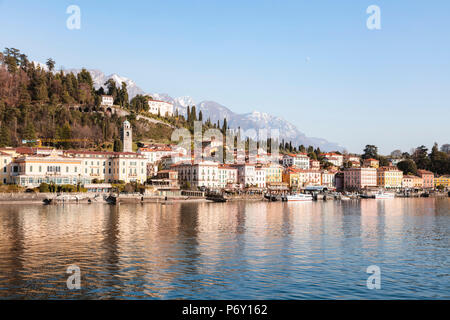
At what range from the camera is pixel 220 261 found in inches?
819

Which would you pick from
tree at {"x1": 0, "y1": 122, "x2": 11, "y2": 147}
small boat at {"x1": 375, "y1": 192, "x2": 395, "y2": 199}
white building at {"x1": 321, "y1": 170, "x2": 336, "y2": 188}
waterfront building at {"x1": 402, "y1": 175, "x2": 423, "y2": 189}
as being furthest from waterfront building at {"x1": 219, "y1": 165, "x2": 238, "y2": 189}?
waterfront building at {"x1": 402, "y1": 175, "x2": 423, "y2": 189}

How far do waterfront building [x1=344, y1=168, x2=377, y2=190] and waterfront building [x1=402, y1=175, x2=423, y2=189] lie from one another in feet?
34.3

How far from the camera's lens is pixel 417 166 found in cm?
15100

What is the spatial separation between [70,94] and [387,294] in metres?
112

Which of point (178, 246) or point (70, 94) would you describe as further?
point (70, 94)

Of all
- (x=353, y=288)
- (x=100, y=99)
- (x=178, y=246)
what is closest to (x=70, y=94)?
(x=100, y=99)

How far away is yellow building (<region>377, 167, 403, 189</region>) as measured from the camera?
5037 inches

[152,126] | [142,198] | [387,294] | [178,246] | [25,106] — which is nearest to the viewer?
[387,294]

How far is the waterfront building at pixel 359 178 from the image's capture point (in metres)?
124

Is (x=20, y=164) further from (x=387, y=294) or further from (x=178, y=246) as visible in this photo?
(x=387, y=294)

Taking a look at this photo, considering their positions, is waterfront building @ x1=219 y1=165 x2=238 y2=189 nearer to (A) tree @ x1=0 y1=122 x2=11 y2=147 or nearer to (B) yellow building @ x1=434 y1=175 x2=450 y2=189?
(A) tree @ x1=0 y1=122 x2=11 y2=147

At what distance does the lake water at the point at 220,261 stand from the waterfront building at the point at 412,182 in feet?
340

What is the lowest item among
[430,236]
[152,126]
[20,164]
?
[430,236]
